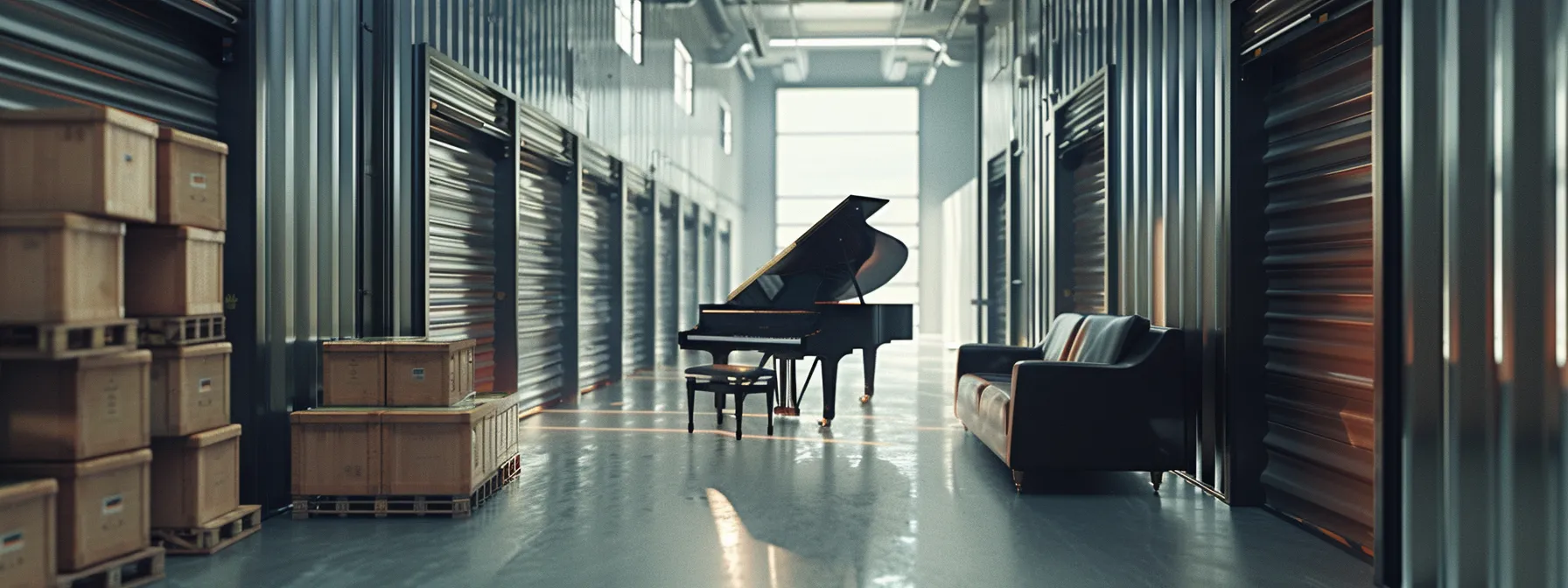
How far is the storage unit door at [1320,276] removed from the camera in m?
3.33

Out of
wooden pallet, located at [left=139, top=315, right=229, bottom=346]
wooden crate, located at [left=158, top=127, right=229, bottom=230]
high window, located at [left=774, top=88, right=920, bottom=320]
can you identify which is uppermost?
high window, located at [left=774, top=88, right=920, bottom=320]

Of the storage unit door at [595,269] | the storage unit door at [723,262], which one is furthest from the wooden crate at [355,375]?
the storage unit door at [723,262]

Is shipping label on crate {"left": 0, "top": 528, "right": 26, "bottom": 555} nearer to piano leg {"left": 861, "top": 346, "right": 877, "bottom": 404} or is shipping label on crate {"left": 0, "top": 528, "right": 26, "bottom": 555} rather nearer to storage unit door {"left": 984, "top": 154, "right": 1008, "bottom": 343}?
piano leg {"left": 861, "top": 346, "right": 877, "bottom": 404}

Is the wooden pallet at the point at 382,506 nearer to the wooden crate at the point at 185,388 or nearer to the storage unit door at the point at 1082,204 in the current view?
the wooden crate at the point at 185,388

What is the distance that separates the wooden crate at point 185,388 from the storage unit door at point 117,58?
0.90m

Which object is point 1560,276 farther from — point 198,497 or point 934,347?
point 934,347

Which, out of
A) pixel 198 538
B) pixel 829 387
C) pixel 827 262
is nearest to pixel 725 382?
pixel 829 387

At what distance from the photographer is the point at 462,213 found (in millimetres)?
5953

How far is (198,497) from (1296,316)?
4.17 meters

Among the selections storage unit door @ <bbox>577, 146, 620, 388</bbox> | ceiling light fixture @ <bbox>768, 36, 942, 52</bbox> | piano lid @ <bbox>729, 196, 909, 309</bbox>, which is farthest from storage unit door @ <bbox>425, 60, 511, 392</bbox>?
ceiling light fixture @ <bbox>768, 36, 942, 52</bbox>

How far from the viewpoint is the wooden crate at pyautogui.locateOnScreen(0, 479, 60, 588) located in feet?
7.90

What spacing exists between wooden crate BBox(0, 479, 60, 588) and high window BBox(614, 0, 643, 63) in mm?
7405

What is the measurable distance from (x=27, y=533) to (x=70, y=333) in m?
0.55

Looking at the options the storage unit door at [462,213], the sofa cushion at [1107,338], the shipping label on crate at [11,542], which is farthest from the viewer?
the storage unit door at [462,213]
